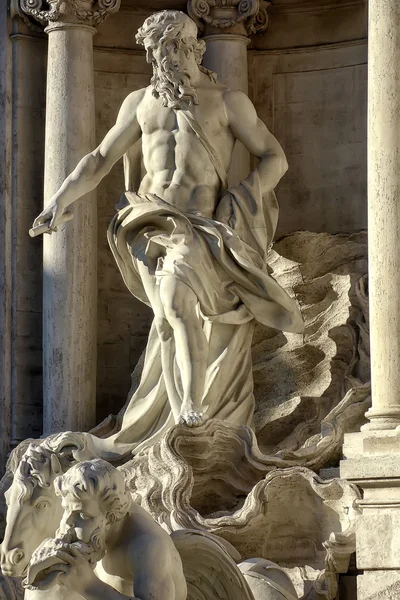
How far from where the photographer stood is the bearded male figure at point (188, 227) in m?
14.6

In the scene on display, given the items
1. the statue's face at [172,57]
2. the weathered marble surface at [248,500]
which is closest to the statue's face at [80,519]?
the weathered marble surface at [248,500]

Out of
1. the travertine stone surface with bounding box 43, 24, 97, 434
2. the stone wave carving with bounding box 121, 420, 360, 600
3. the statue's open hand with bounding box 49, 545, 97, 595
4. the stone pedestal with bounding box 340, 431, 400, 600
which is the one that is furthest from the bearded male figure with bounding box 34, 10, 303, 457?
the statue's open hand with bounding box 49, 545, 97, 595

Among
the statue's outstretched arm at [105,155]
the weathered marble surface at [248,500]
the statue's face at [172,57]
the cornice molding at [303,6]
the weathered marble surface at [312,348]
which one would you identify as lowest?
the weathered marble surface at [248,500]

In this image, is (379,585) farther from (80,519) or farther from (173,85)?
(173,85)

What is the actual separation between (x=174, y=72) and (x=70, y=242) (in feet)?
5.62

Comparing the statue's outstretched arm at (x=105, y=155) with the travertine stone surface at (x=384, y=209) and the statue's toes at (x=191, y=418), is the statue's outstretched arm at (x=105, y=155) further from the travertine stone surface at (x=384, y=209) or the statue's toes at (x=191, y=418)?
the travertine stone surface at (x=384, y=209)

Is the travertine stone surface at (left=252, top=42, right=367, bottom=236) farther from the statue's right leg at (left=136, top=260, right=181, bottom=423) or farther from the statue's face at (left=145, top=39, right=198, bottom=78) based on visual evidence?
the statue's face at (left=145, top=39, right=198, bottom=78)

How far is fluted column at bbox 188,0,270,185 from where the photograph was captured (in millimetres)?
16094

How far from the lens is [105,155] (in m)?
15.0

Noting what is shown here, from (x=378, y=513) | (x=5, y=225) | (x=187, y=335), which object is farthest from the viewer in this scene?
(x=5, y=225)

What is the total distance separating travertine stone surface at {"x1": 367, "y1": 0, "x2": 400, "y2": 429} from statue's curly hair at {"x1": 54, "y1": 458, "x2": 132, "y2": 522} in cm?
295

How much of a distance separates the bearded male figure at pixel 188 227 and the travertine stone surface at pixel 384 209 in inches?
53.1

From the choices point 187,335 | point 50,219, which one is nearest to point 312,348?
point 187,335

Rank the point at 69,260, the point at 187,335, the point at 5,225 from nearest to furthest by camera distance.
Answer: the point at 187,335
the point at 69,260
the point at 5,225
